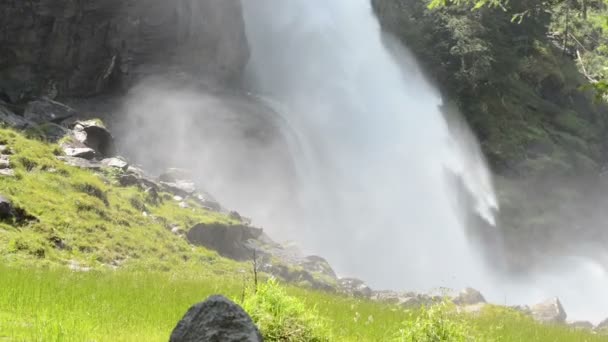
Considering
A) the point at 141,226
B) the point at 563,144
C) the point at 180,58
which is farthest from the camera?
the point at 563,144

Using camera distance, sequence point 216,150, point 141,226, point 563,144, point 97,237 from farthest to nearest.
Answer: point 563,144
point 216,150
point 141,226
point 97,237

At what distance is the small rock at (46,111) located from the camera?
87.7ft

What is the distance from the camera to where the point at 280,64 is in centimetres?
4409

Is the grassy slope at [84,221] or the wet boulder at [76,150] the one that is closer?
the grassy slope at [84,221]

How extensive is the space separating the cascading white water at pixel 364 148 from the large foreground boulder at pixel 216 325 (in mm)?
24341

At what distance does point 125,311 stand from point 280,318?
297 cm

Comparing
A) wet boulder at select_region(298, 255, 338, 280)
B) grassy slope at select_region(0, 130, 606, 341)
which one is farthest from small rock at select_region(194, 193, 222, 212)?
wet boulder at select_region(298, 255, 338, 280)

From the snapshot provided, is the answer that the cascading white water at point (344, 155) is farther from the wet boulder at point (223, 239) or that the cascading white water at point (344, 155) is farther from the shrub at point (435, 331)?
the shrub at point (435, 331)

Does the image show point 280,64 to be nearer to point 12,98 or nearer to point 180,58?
point 180,58

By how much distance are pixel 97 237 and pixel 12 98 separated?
51.2ft


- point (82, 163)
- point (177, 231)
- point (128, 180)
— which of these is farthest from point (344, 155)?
point (82, 163)

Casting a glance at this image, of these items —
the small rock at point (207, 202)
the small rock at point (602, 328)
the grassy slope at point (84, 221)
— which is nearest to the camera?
the grassy slope at point (84, 221)

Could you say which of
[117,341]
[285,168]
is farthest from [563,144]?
[117,341]

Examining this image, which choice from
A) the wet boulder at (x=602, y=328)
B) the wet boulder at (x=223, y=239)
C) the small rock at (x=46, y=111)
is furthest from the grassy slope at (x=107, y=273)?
the small rock at (x=46, y=111)
